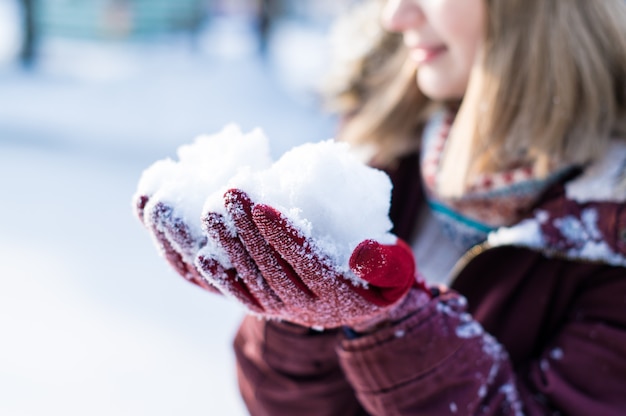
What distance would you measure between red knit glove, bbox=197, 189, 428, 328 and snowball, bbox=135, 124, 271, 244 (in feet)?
0.25

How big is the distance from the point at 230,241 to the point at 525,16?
22.8 inches

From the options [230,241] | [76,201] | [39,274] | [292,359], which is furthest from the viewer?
[76,201]

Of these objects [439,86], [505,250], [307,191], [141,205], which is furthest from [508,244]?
[141,205]

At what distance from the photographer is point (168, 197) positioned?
62 centimetres

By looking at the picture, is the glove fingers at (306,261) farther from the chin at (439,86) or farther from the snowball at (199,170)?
the chin at (439,86)

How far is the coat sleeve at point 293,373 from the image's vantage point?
77cm

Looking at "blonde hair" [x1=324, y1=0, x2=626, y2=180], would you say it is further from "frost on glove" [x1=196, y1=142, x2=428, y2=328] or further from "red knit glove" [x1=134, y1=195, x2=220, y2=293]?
"red knit glove" [x1=134, y1=195, x2=220, y2=293]

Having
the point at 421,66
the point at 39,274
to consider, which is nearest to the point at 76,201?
the point at 39,274

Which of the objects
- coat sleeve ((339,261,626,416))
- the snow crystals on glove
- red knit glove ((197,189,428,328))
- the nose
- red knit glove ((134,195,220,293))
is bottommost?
coat sleeve ((339,261,626,416))

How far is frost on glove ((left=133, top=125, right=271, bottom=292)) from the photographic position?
2.03 ft

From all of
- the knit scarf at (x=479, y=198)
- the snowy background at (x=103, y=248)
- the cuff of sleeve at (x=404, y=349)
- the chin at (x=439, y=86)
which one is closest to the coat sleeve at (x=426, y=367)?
the cuff of sleeve at (x=404, y=349)

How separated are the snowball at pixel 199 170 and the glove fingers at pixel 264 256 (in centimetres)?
8

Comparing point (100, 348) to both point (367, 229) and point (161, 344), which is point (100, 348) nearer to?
point (161, 344)

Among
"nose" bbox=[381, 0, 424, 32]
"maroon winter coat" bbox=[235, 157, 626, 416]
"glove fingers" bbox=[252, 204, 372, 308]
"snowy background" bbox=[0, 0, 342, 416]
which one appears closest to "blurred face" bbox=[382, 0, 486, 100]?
"nose" bbox=[381, 0, 424, 32]
